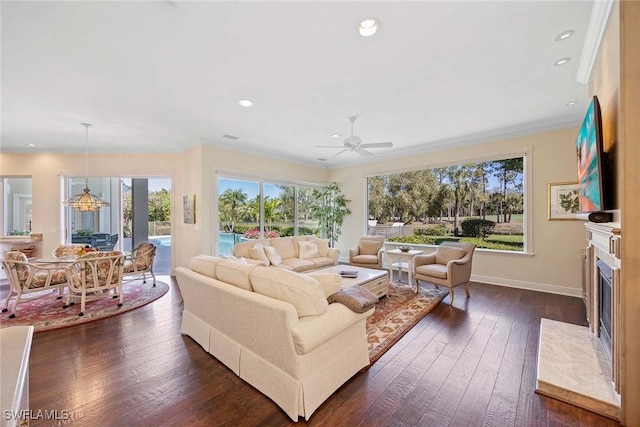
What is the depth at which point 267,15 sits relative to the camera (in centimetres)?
201

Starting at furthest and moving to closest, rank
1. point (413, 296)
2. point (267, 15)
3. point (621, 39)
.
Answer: point (413, 296), point (267, 15), point (621, 39)

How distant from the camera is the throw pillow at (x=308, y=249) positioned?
5.52 metres

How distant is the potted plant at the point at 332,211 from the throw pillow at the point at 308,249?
192 cm

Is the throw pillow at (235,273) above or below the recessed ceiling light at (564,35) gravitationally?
below

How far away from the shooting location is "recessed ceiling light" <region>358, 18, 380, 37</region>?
2080 millimetres

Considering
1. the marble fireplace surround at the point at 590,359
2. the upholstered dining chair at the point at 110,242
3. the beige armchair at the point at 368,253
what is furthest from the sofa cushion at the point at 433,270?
the upholstered dining chair at the point at 110,242

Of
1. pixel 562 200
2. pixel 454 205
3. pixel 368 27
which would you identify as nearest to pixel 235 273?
pixel 368 27

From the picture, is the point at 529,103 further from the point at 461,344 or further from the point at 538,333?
the point at 461,344

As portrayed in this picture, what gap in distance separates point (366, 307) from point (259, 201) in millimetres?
4610

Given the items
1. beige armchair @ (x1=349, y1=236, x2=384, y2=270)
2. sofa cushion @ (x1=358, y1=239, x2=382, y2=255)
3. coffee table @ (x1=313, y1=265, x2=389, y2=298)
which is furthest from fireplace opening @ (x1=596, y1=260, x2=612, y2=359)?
sofa cushion @ (x1=358, y1=239, x2=382, y2=255)

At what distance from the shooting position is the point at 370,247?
581 centimetres

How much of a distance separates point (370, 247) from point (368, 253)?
140mm

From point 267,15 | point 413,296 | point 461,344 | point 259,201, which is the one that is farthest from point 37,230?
point 461,344

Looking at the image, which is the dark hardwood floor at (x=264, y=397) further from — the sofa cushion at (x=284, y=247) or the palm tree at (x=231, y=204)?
the palm tree at (x=231, y=204)
